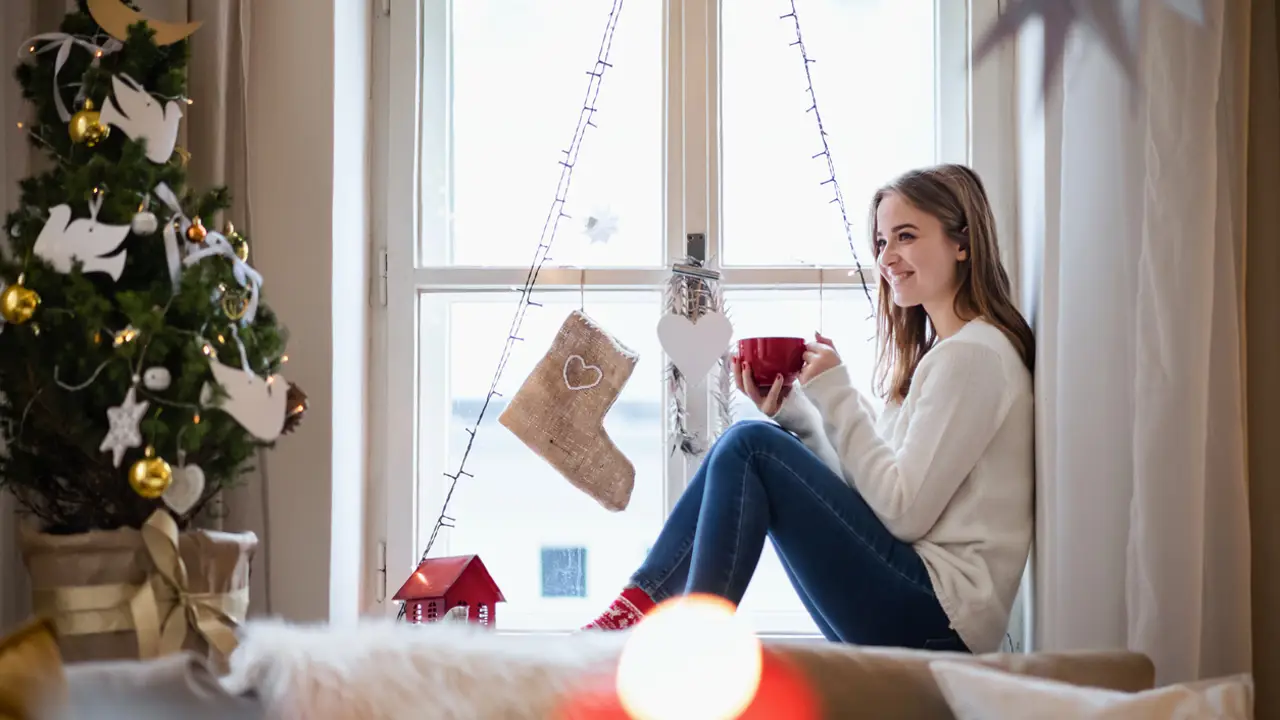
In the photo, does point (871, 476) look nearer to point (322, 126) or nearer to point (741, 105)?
point (741, 105)

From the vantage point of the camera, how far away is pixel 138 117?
56.4 inches

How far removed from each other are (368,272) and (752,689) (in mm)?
1280

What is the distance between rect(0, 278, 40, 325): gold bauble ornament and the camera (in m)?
1.32

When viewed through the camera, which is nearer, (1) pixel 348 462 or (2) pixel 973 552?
(2) pixel 973 552

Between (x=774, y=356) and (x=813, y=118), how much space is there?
0.61 metres

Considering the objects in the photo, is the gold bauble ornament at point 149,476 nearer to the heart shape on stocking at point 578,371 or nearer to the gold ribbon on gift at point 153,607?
the gold ribbon on gift at point 153,607

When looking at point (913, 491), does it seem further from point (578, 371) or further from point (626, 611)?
point (578, 371)

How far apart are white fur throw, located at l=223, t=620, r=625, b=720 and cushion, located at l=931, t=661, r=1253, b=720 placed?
39cm

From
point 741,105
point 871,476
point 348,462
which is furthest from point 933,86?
point 348,462

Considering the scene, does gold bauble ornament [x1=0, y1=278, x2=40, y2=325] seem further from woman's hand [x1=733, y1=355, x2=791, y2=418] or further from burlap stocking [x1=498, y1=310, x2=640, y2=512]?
woman's hand [x1=733, y1=355, x2=791, y2=418]

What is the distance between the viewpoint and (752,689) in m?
1.16

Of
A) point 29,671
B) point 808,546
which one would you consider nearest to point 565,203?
point 808,546

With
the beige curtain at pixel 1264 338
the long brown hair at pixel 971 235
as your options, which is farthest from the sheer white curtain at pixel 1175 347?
the long brown hair at pixel 971 235

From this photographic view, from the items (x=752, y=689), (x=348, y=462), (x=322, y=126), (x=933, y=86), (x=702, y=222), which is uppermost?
(x=933, y=86)
